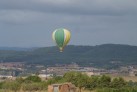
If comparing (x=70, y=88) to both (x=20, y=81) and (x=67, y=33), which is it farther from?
(x=20, y=81)

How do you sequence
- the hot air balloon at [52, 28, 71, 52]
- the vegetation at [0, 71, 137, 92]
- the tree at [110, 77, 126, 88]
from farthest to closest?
the tree at [110, 77, 126, 88]
the vegetation at [0, 71, 137, 92]
the hot air balloon at [52, 28, 71, 52]

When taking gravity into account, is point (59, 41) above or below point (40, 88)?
above

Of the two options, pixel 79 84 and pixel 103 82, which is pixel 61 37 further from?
pixel 103 82

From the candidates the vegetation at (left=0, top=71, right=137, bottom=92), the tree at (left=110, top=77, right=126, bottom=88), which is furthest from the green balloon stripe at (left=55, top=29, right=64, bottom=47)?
the tree at (left=110, top=77, right=126, bottom=88)

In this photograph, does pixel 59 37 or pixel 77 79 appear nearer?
pixel 59 37

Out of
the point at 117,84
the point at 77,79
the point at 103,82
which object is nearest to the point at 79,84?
the point at 77,79

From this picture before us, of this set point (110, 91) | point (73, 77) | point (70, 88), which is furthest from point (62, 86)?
point (73, 77)

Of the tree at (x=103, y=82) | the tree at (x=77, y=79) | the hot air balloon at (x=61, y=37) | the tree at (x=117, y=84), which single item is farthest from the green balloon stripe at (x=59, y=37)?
the tree at (x=117, y=84)

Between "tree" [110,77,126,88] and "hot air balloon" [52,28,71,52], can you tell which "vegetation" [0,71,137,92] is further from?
"hot air balloon" [52,28,71,52]

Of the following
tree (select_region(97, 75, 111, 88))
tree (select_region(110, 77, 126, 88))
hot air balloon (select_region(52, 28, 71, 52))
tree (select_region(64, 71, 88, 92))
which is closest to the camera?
hot air balloon (select_region(52, 28, 71, 52))

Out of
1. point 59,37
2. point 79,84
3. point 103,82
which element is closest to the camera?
point 59,37

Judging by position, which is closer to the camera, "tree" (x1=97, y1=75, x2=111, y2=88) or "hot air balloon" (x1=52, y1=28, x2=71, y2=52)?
"hot air balloon" (x1=52, y1=28, x2=71, y2=52)
